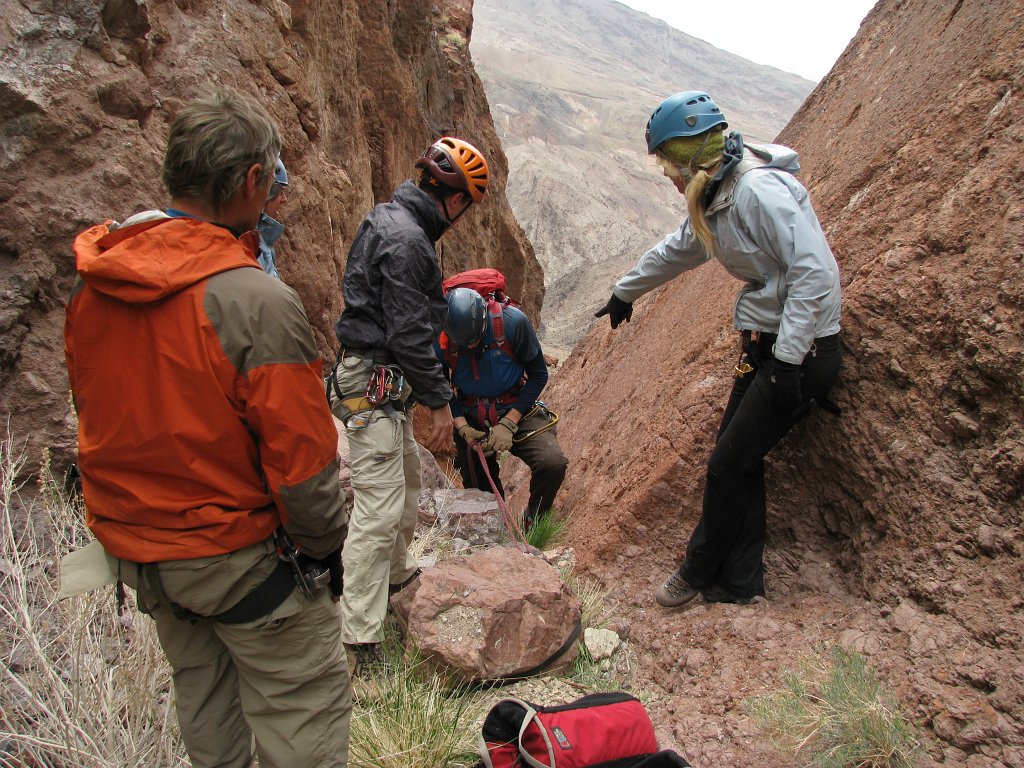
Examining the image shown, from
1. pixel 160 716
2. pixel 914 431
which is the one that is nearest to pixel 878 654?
pixel 914 431

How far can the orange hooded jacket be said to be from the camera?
159 centimetres

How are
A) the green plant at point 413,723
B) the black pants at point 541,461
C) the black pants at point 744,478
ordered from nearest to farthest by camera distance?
the green plant at point 413,723 → the black pants at point 744,478 → the black pants at point 541,461

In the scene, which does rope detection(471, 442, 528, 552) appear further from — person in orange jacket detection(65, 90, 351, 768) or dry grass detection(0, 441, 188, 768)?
person in orange jacket detection(65, 90, 351, 768)

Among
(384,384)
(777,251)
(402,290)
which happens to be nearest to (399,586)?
(384,384)

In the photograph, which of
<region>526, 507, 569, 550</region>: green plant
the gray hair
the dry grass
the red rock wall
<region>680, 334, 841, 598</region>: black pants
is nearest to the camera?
the gray hair

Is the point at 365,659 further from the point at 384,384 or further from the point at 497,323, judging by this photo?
the point at 497,323

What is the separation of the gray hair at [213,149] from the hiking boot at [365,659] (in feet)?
6.87

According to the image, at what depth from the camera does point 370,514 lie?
3127mm

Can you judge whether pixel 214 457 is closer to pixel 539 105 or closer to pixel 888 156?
pixel 888 156

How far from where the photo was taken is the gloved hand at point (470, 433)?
15.3 feet

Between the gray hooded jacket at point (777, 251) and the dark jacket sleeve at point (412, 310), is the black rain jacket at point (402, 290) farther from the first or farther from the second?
the gray hooded jacket at point (777, 251)

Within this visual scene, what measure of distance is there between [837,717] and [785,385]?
3.79 ft

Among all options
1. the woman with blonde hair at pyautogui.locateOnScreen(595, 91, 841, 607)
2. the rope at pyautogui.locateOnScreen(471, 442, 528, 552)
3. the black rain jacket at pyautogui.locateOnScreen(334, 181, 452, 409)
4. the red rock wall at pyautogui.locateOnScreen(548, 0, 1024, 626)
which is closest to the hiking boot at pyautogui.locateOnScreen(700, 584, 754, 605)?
the woman with blonde hair at pyautogui.locateOnScreen(595, 91, 841, 607)

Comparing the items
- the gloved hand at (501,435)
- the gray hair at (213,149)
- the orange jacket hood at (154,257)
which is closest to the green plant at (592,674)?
the gloved hand at (501,435)
